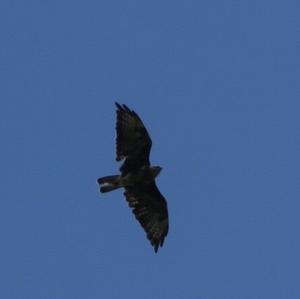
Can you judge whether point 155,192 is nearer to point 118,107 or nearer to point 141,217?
point 141,217

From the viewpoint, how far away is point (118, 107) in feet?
82.6

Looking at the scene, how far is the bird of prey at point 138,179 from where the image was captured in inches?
992

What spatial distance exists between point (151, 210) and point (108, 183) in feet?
5.08

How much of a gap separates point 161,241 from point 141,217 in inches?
29.4

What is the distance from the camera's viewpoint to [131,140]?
83.3ft

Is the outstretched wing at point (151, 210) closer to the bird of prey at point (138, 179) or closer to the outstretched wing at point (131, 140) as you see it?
the bird of prey at point (138, 179)

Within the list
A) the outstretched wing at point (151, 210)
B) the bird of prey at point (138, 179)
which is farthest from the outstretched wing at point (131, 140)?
the outstretched wing at point (151, 210)

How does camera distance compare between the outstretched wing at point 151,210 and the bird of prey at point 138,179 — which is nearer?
the bird of prey at point 138,179

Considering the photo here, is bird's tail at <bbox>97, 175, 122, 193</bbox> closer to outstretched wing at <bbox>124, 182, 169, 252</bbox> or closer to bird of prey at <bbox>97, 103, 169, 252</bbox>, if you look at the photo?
bird of prey at <bbox>97, 103, 169, 252</bbox>

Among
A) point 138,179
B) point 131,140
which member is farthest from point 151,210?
point 131,140

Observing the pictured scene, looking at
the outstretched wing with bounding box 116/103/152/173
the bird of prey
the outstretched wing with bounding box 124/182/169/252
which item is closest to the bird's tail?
the bird of prey

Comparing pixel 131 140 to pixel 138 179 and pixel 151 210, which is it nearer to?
pixel 138 179

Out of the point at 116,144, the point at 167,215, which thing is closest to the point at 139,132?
the point at 116,144

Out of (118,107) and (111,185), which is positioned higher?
(118,107)
